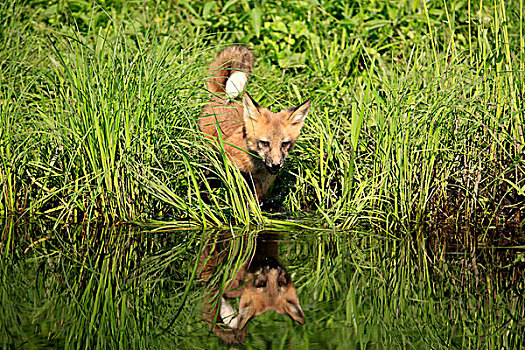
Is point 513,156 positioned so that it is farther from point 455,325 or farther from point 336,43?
point 336,43

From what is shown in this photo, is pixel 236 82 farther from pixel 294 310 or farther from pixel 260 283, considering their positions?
pixel 294 310

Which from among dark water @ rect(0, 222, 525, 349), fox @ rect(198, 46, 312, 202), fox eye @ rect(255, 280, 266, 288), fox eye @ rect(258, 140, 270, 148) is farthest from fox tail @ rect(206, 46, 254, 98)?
fox eye @ rect(255, 280, 266, 288)

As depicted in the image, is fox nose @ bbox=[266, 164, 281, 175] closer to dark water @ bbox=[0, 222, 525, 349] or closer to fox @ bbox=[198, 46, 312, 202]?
fox @ bbox=[198, 46, 312, 202]

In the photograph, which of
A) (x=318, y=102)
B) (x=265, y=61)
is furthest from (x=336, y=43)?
(x=318, y=102)

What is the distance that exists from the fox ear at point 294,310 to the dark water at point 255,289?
11 mm

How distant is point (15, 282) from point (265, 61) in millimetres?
4251

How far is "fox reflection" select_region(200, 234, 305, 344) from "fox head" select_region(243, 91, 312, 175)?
1.03 m

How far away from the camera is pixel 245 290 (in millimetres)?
3637

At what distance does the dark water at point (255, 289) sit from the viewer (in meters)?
3.01

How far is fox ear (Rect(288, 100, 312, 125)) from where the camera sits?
530cm

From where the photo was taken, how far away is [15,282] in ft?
12.2

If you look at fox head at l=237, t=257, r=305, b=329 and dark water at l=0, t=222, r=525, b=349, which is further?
fox head at l=237, t=257, r=305, b=329

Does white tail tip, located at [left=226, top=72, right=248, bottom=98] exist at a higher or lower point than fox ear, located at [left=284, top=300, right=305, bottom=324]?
higher

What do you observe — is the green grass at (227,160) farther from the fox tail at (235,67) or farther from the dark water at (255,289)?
the fox tail at (235,67)
